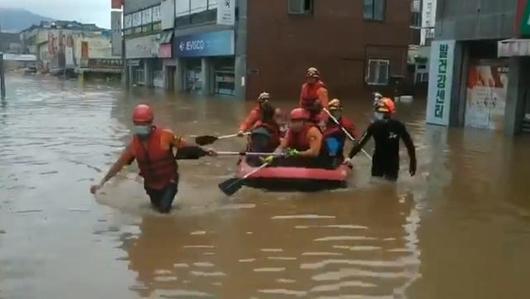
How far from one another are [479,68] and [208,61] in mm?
21507

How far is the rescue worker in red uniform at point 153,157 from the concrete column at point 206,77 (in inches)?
1218

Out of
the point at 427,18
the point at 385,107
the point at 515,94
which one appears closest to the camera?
the point at 385,107

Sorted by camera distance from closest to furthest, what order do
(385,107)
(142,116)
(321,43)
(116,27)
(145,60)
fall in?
1. (142,116)
2. (385,107)
3. (321,43)
4. (145,60)
5. (116,27)

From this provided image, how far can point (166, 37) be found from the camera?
45406 mm

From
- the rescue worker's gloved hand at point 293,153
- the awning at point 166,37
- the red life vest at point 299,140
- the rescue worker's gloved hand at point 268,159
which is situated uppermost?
the awning at point 166,37

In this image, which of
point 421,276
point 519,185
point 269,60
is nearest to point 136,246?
point 421,276

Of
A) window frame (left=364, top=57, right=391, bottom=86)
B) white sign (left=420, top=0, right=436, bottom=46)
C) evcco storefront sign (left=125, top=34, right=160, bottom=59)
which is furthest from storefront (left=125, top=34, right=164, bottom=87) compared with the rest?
white sign (left=420, top=0, right=436, bottom=46)

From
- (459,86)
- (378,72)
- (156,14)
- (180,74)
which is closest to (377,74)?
(378,72)

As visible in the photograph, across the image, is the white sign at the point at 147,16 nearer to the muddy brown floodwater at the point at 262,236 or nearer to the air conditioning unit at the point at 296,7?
the air conditioning unit at the point at 296,7

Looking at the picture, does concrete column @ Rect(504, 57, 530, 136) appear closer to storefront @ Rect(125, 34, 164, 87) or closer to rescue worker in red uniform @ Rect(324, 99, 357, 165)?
rescue worker in red uniform @ Rect(324, 99, 357, 165)

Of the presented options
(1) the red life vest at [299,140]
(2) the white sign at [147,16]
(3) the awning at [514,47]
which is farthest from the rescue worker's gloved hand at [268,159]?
(2) the white sign at [147,16]

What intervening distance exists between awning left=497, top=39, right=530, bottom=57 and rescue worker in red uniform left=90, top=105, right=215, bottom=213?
10878 mm

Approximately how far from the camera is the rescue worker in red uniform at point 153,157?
804 centimetres

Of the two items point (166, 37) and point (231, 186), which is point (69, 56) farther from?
point (231, 186)
